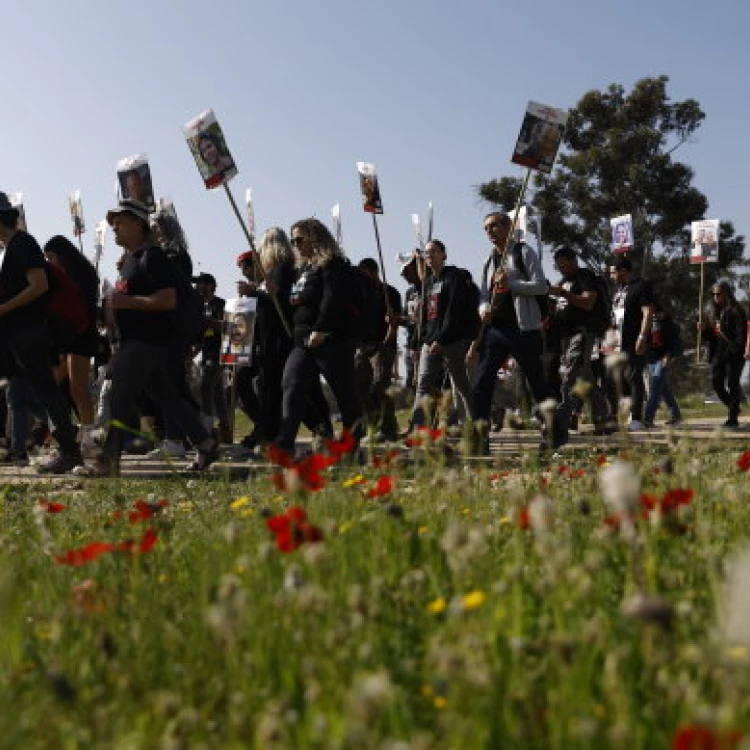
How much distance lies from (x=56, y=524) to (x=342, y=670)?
108 inches

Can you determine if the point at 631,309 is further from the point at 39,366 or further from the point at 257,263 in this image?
the point at 39,366

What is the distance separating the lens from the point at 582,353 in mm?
11938

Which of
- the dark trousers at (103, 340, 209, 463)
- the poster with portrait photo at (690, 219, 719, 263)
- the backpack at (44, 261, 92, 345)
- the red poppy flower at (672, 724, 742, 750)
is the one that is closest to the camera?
the red poppy flower at (672, 724, 742, 750)

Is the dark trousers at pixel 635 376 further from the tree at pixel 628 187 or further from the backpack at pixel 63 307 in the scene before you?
the tree at pixel 628 187

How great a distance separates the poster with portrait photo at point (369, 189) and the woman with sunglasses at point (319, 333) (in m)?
4.98

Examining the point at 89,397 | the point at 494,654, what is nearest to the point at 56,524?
the point at 494,654

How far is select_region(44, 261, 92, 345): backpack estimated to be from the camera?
864 centimetres

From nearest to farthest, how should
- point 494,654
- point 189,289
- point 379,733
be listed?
1. point 379,733
2. point 494,654
3. point 189,289

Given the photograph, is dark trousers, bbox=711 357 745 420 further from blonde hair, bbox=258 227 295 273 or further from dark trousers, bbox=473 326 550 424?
blonde hair, bbox=258 227 295 273

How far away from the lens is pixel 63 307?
866 cm

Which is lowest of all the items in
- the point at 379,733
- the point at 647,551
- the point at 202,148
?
the point at 379,733

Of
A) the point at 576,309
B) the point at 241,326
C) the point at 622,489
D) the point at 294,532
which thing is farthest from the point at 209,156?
the point at 622,489

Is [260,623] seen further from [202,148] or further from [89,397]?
[202,148]

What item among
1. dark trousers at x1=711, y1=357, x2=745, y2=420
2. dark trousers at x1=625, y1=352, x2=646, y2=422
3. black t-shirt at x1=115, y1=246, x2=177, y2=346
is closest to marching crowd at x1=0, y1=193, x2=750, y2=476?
black t-shirt at x1=115, y1=246, x2=177, y2=346
